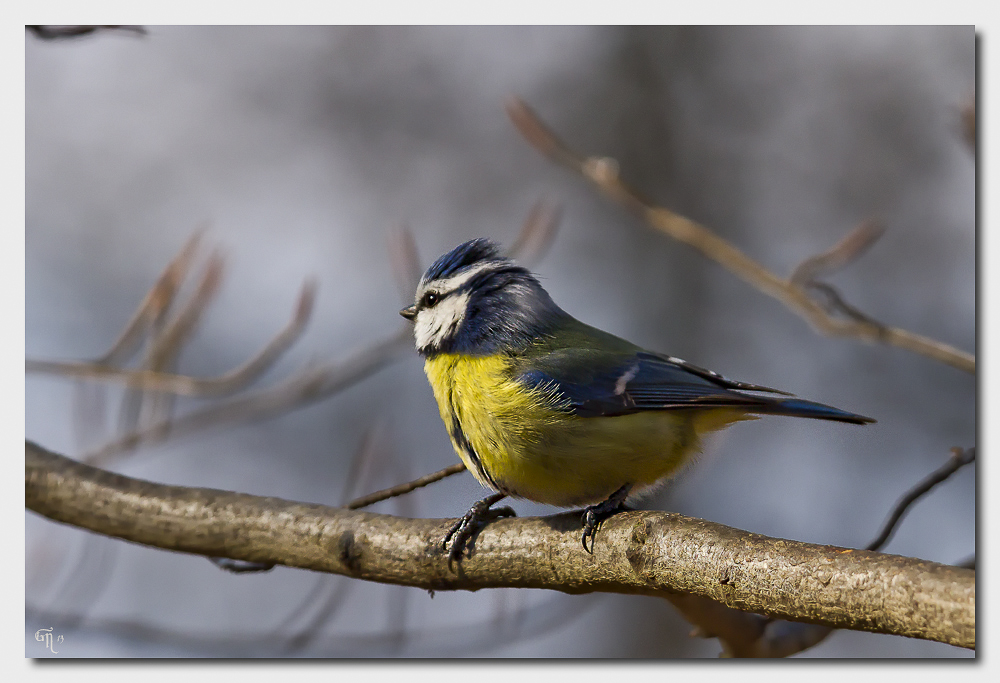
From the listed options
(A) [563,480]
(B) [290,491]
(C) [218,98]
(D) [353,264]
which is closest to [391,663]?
(A) [563,480]

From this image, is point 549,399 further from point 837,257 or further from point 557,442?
point 837,257

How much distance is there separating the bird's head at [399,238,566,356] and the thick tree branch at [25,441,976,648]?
375 mm

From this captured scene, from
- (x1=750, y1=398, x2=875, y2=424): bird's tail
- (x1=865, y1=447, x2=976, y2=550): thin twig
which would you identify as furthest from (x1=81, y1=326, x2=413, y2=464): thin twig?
(x1=865, y1=447, x2=976, y2=550): thin twig

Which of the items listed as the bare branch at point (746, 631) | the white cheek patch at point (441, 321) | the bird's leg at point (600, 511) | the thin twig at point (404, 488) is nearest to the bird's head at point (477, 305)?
the white cheek patch at point (441, 321)

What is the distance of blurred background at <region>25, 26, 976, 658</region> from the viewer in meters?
1.91

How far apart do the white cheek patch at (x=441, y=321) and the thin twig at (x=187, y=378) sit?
0.83 feet

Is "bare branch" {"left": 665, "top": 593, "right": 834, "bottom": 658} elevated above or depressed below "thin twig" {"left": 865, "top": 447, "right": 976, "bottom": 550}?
below

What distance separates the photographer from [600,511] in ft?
4.47

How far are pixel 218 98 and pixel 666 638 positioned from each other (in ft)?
6.34

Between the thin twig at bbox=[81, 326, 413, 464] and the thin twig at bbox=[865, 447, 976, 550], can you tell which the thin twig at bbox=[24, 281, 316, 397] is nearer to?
the thin twig at bbox=[81, 326, 413, 464]

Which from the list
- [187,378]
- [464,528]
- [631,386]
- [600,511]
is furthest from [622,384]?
[187,378]

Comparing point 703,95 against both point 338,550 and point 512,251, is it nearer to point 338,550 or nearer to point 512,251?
point 512,251

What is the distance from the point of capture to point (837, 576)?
1046 millimetres

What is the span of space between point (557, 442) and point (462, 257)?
0.46 meters
